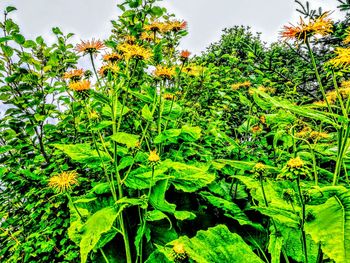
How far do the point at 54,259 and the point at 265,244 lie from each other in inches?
54.5

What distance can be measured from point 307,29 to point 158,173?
858 mm

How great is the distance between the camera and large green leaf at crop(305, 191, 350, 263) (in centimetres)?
54

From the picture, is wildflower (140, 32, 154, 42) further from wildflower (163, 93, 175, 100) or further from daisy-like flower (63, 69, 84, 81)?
daisy-like flower (63, 69, 84, 81)

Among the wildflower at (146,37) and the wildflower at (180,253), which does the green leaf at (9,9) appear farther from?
the wildflower at (180,253)

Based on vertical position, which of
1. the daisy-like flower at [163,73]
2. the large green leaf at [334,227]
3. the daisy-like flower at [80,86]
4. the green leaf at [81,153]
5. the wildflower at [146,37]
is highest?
the wildflower at [146,37]

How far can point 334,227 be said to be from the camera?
1.90 ft

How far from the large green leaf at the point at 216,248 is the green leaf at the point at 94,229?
29cm

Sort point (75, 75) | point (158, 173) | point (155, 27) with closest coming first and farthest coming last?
point (158, 173), point (75, 75), point (155, 27)

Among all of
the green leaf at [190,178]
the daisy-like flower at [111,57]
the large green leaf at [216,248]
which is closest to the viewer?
the large green leaf at [216,248]

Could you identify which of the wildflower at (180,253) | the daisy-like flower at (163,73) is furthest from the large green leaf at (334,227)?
the daisy-like flower at (163,73)

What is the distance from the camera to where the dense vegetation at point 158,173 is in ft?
3.01

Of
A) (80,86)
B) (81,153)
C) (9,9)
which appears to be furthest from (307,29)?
(9,9)

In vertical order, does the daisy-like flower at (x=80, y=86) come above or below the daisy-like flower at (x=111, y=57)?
below

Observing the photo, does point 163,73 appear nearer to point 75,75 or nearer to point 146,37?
point 146,37
